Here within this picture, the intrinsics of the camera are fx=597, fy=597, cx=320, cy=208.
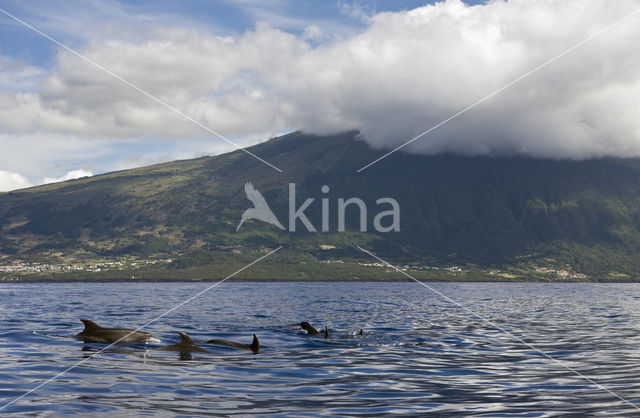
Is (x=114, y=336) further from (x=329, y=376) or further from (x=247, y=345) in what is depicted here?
(x=329, y=376)

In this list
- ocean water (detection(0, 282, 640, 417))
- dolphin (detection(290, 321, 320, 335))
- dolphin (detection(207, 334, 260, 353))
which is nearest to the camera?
ocean water (detection(0, 282, 640, 417))

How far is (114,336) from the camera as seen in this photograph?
101 ft

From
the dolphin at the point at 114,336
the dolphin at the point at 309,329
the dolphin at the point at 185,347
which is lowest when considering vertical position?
the dolphin at the point at 309,329

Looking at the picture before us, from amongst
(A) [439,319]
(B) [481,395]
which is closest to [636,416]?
(B) [481,395]

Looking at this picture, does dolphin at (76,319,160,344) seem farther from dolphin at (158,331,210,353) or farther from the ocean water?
dolphin at (158,331,210,353)

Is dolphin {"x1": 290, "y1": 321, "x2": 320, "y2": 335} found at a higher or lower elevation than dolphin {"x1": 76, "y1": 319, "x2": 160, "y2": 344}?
lower

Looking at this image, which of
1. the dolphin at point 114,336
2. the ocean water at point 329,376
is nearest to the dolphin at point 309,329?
the ocean water at point 329,376

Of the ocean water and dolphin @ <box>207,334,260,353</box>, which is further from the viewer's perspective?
dolphin @ <box>207,334,260,353</box>

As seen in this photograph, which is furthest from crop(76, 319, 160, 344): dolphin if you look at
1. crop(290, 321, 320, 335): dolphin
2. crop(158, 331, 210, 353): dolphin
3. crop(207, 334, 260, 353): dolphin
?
crop(290, 321, 320, 335): dolphin

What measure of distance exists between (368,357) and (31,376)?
14844mm

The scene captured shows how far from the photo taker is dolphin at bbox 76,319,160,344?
30406 mm

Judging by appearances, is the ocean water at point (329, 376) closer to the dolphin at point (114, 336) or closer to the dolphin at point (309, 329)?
the dolphin at point (309, 329)

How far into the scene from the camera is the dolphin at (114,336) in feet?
99.8

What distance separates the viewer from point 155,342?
1222 inches
